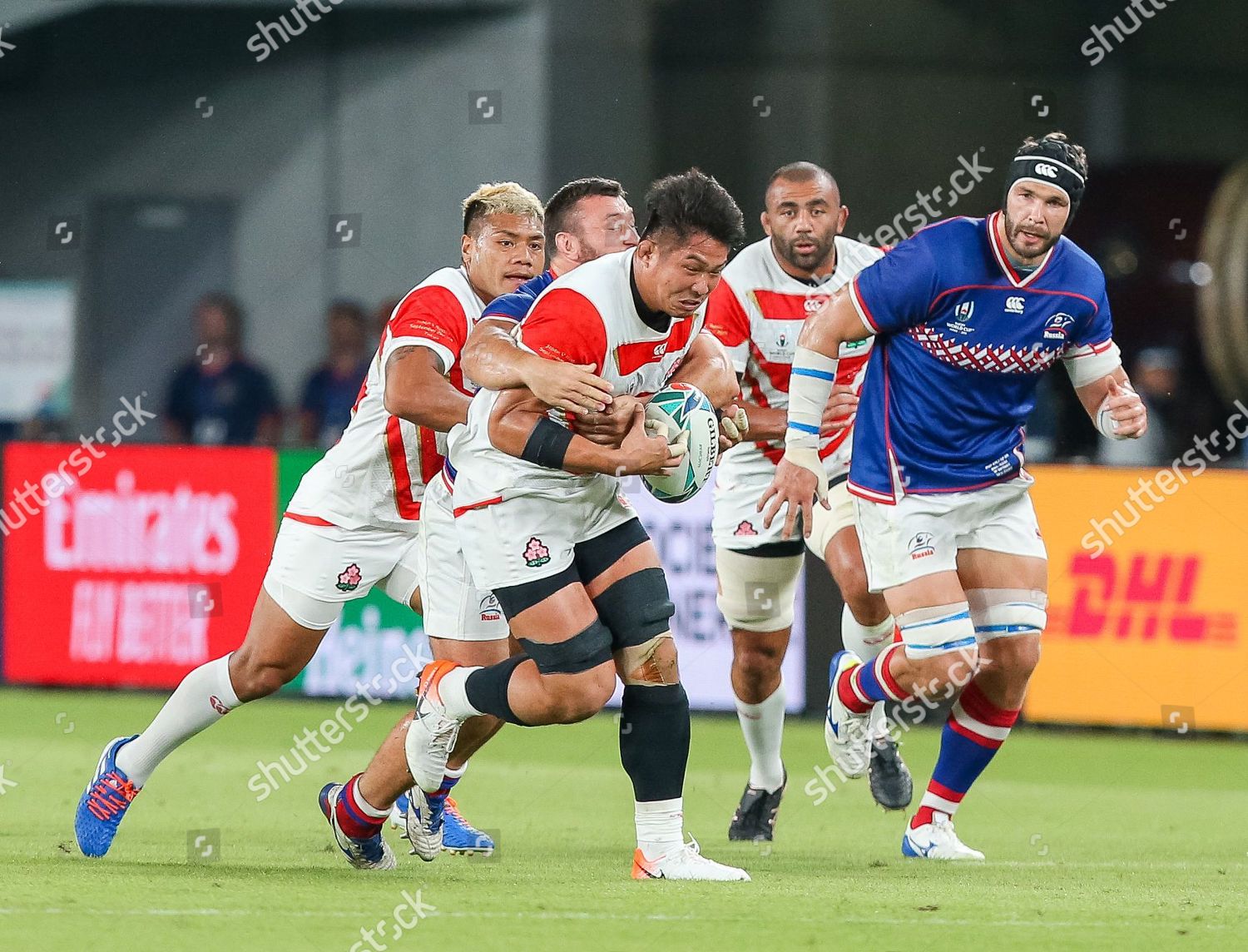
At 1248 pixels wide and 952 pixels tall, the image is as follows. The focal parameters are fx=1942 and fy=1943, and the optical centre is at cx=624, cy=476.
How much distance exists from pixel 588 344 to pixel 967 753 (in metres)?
2.07

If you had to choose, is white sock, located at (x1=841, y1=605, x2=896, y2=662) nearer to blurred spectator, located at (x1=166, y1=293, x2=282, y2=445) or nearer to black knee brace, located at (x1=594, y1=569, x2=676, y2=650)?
black knee brace, located at (x1=594, y1=569, x2=676, y2=650)

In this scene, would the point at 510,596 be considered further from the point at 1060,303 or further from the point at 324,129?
the point at 324,129

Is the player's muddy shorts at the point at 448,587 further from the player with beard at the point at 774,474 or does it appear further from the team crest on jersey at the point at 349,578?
the player with beard at the point at 774,474

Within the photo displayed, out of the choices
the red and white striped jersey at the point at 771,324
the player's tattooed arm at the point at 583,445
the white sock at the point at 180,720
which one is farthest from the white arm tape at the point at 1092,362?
the white sock at the point at 180,720

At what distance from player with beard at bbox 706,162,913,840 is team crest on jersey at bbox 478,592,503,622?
1.41 m

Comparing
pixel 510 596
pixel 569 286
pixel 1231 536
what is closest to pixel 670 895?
pixel 510 596

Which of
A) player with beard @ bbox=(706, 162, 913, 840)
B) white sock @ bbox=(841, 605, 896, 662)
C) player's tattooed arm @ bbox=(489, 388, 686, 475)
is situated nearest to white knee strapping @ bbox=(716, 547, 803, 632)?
player with beard @ bbox=(706, 162, 913, 840)

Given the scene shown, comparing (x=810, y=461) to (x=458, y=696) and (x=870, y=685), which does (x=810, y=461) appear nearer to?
(x=870, y=685)

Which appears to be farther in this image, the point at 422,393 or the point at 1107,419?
the point at 1107,419

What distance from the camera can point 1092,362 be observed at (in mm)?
6188

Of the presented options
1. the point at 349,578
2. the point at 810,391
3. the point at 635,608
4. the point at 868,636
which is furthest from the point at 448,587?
→ the point at 868,636

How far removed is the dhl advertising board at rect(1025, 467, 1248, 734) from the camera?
9.62 m

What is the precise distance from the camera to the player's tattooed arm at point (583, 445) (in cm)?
513

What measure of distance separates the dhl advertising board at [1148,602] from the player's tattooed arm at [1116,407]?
3677 mm
